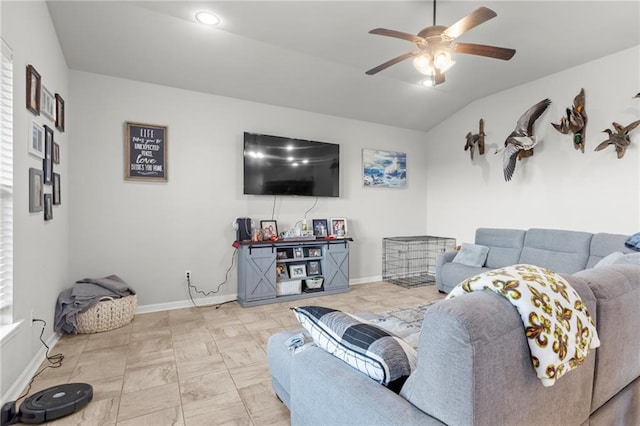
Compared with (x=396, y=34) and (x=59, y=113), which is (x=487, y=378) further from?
(x=59, y=113)

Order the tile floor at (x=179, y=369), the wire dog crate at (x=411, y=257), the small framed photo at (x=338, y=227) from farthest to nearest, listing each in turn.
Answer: the wire dog crate at (x=411, y=257) → the small framed photo at (x=338, y=227) → the tile floor at (x=179, y=369)

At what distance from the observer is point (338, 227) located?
4.73 metres

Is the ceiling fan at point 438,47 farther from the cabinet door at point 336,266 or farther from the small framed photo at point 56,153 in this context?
the small framed photo at point 56,153

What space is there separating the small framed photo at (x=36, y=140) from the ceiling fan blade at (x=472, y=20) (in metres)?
2.96

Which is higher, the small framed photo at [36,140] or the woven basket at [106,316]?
the small framed photo at [36,140]

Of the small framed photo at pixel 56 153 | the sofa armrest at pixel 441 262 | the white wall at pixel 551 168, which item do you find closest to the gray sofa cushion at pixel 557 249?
the white wall at pixel 551 168

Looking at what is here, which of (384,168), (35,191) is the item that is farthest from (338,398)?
(384,168)

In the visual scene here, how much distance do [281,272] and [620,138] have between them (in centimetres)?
398

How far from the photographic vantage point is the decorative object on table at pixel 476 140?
472cm

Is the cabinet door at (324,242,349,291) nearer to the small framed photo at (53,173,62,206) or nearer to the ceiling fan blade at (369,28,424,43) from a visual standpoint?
the ceiling fan blade at (369,28,424,43)

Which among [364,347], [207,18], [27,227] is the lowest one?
[364,347]

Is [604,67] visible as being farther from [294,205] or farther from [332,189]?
[294,205]

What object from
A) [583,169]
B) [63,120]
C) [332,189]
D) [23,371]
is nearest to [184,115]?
[63,120]

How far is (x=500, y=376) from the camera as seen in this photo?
84 centimetres
